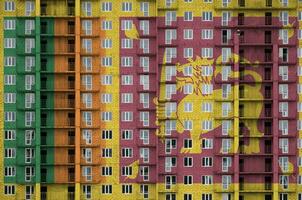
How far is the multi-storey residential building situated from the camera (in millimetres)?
96875

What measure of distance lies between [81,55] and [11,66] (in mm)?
10256

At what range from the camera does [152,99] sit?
9762cm

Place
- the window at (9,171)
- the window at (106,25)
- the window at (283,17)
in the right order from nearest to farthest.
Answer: the window at (9,171) < the window at (106,25) < the window at (283,17)

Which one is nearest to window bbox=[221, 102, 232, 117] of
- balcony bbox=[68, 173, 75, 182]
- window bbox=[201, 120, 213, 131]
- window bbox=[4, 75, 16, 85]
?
window bbox=[201, 120, 213, 131]

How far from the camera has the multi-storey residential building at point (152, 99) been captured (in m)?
96.9

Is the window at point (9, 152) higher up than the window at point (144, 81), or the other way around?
the window at point (144, 81)

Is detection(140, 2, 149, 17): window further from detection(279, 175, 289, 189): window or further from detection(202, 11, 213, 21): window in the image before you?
detection(279, 175, 289, 189): window

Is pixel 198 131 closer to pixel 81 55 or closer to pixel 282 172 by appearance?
pixel 282 172

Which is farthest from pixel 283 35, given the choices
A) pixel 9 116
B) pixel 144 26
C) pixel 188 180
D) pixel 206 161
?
pixel 9 116

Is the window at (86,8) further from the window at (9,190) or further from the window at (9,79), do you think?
the window at (9,190)

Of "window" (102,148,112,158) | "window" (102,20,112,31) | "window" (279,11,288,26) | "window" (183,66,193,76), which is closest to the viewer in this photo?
"window" (102,148,112,158)

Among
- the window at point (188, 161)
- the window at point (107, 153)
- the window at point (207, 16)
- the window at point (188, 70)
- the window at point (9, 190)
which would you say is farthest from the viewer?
the window at point (207, 16)

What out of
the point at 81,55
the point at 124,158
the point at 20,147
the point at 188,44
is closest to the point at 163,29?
the point at 188,44

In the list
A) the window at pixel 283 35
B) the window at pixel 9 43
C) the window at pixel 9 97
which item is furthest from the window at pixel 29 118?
the window at pixel 283 35
